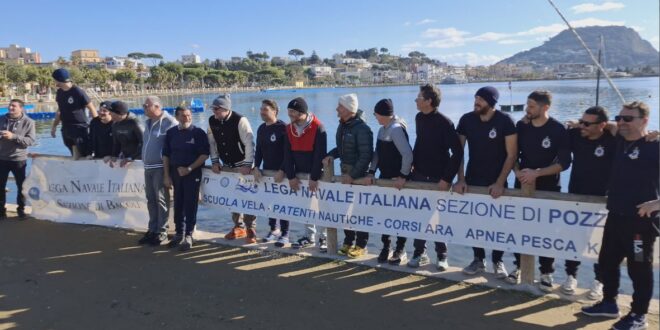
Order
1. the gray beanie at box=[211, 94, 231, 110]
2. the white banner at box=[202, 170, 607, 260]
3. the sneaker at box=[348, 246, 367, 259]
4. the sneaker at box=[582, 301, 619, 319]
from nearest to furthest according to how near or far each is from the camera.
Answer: the sneaker at box=[582, 301, 619, 319] → the white banner at box=[202, 170, 607, 260] → the sneaker at box=[348, 246, 367, 259] → the gray beanie at box=[211, 94, 231, 110]

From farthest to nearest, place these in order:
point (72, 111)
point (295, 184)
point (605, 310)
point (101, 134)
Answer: point (72, 111), point (101, 134), point (295, 184), point (605, 310)

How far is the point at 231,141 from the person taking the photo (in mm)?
6031

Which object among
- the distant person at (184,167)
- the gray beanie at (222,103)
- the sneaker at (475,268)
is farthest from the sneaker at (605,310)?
the distant person at (184,167)

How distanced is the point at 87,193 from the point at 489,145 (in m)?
5.99

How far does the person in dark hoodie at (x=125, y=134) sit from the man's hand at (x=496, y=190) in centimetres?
475

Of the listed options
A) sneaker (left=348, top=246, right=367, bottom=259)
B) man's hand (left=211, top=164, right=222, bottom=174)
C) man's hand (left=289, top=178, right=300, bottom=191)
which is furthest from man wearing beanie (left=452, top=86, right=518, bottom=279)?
man's hand (left=211, top=164, right=222, bottom=174)

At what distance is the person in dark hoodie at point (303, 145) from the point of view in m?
5.36

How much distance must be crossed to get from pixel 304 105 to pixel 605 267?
3.34m

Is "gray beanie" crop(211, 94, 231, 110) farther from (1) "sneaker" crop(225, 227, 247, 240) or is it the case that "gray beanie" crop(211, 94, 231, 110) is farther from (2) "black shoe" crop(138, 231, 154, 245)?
(2) "black shoe" crop(138, 231, 154, 245)

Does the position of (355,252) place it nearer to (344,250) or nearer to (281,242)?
(344,250)

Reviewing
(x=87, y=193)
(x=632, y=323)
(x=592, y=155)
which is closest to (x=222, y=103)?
(x=87, y=193)

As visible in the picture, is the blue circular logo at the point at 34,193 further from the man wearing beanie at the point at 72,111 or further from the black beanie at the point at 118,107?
the black beanie at the point at 118,107

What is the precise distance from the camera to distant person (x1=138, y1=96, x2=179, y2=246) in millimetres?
6051

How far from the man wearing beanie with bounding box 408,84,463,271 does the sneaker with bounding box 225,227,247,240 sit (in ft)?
7.98
